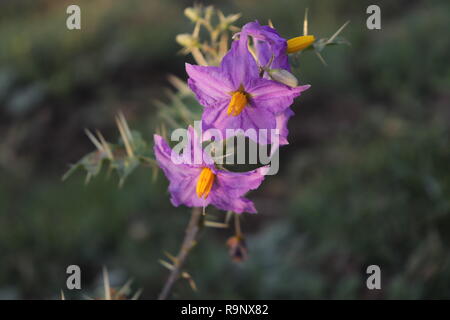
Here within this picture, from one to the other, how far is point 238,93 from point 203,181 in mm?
281

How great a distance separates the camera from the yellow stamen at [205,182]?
152 cm

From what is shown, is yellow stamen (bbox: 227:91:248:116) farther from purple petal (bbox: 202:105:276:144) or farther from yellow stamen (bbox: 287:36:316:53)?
yellow stamen (bbox: 287:36:316:53)

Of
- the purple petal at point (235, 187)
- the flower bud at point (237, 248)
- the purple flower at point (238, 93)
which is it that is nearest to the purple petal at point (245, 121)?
the purple flower at point (238, 93)

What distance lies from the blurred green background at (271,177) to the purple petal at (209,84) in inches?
50.1

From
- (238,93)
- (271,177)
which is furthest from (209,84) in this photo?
(271,177)

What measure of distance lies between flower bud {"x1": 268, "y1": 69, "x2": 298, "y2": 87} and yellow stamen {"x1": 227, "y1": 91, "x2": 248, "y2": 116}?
0.39 feet

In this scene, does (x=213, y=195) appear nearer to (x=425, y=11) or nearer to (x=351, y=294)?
(x=351, y=294)

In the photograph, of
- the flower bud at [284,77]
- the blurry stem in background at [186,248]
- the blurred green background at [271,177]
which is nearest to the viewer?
the flower bud at [284,77]

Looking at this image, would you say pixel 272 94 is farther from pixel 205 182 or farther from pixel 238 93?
pixel 205 182

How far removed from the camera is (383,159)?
3.40 meters

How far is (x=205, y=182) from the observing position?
5.01 ft

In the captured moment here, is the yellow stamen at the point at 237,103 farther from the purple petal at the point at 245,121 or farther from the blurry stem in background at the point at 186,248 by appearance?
the blurry stem in background at the point at 186,248

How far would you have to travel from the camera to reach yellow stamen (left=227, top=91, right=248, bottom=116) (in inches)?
56.9

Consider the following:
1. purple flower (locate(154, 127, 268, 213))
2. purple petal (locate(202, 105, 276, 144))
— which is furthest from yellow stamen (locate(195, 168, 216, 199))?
purple petal (locate(202, 105, 276, 144))
